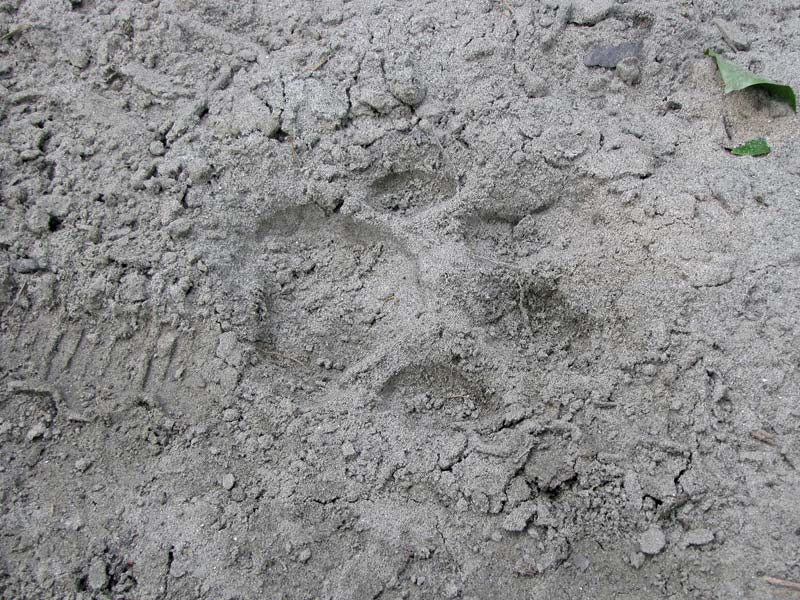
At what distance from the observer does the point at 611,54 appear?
2322mm

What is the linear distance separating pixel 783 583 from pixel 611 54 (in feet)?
5.23

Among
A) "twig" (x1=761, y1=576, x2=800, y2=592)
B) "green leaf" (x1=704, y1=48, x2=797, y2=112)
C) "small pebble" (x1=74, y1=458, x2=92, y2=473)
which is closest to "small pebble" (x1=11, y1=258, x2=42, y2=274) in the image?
"small pebble" (x1=74, y1=458, x2=92, y2=473)

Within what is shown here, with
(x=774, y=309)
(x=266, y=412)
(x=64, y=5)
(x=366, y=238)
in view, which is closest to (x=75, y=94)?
(x=64, y=5)

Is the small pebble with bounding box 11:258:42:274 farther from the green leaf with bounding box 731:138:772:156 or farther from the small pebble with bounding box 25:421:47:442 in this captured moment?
the green leaf with bounding box 731:138:772:156

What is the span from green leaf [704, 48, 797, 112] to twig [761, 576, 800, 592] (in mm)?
1382

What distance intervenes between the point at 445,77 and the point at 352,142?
38 cm

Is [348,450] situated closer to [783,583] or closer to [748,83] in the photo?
[783,583]

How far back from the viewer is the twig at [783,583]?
154 cm

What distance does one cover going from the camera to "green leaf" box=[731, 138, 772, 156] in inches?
84.2

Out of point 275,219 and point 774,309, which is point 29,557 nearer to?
point 275,219

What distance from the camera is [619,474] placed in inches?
68.4

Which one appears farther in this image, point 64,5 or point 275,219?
point 64,5

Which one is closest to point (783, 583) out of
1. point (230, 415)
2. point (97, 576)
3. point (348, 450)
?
point (348, 450)

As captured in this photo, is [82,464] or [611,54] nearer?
[82,464]
